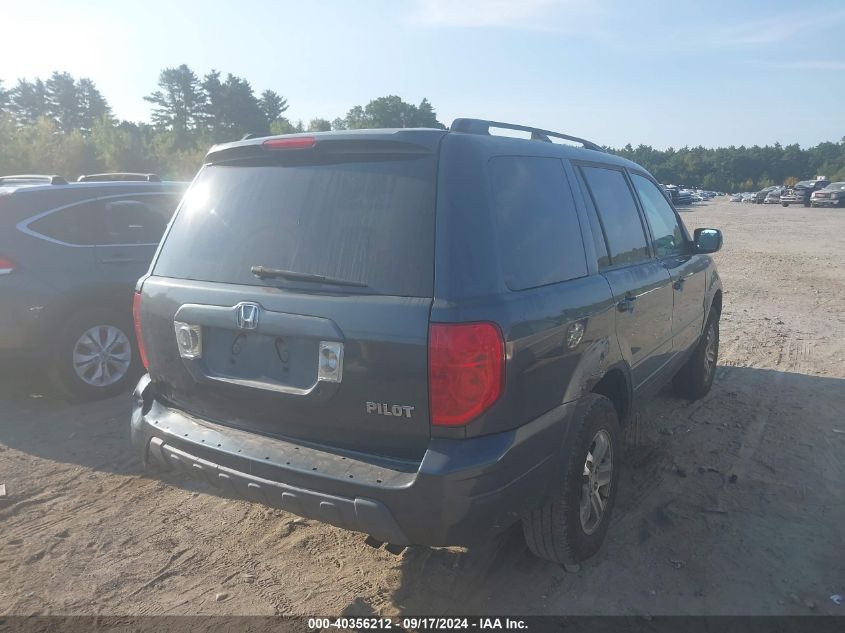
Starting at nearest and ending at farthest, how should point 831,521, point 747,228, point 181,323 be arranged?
point 181,323, point 831,521, point 747,228

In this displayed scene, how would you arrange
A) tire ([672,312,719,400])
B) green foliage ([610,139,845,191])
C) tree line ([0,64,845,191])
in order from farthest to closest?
green foliage ([610,139,845,191]) → tree line ([0,64,845,191]) → tire ([672,312,719,400])

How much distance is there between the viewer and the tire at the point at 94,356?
5.51 meters

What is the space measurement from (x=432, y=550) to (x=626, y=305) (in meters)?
1.64

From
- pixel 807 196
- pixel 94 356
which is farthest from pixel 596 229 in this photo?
pixel 807 196

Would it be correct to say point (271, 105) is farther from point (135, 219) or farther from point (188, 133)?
point (135, 219)

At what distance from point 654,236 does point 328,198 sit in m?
2.58

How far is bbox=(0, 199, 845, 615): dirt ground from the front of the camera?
3037mm

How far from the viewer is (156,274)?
129 inches

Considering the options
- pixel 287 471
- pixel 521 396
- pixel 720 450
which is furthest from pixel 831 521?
pixel 287 471

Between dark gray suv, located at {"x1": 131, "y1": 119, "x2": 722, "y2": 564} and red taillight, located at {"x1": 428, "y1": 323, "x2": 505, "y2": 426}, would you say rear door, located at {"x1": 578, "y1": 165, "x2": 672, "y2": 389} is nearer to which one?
dark gray suv, located at {"x1": 131, "y1": 119, "x2": 722, "y2": 564}

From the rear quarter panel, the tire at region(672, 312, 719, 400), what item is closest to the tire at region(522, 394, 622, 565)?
the rear quarter panel

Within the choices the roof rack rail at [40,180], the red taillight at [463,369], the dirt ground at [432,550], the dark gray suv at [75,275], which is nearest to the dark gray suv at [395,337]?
the red taillight at [463,369]

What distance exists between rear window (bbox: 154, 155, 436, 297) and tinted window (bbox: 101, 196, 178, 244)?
3115 millimetres

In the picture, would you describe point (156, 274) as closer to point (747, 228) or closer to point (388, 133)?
point (388, 133)
